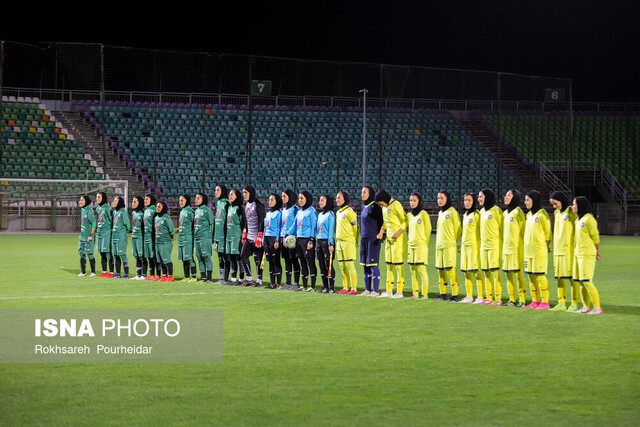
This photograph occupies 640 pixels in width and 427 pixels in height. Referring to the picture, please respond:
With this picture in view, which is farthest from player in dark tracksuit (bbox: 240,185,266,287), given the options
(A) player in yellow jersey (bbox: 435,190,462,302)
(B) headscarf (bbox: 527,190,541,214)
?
(B) headscarf (bbox: 527,190,541,214)

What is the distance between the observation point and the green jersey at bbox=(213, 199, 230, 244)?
16734 millimetres

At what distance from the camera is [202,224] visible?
17.1m

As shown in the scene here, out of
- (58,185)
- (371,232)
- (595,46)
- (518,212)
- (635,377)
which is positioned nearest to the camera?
(635,377)

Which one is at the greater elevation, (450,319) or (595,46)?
(595,46)

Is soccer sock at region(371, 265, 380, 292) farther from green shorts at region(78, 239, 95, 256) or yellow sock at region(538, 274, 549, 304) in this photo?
green shorts at region(78, 239, 95, 256)

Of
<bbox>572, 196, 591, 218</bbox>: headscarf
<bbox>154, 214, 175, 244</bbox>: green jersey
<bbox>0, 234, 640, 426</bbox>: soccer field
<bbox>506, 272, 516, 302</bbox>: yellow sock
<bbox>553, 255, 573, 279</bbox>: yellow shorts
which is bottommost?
<bbox>0, 234, 640, 426</bbox>: soccer field

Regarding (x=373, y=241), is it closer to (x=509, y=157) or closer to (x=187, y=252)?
(x=187, y=252)

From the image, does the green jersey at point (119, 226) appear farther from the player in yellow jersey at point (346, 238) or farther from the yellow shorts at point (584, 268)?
the yellow shorts at point (584, 268)

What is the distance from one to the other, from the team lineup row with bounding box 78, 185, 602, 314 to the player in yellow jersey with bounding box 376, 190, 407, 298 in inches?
0.7

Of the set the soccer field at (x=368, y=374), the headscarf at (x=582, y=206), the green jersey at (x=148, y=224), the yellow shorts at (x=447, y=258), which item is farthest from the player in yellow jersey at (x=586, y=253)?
the green jersey at (x=148, y=224)

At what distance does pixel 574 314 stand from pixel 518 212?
1971 millimetres

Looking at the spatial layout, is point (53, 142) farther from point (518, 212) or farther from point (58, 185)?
point (518, 212)

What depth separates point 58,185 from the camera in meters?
38.9

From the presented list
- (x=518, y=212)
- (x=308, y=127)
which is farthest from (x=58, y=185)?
(x=518, y=212)
